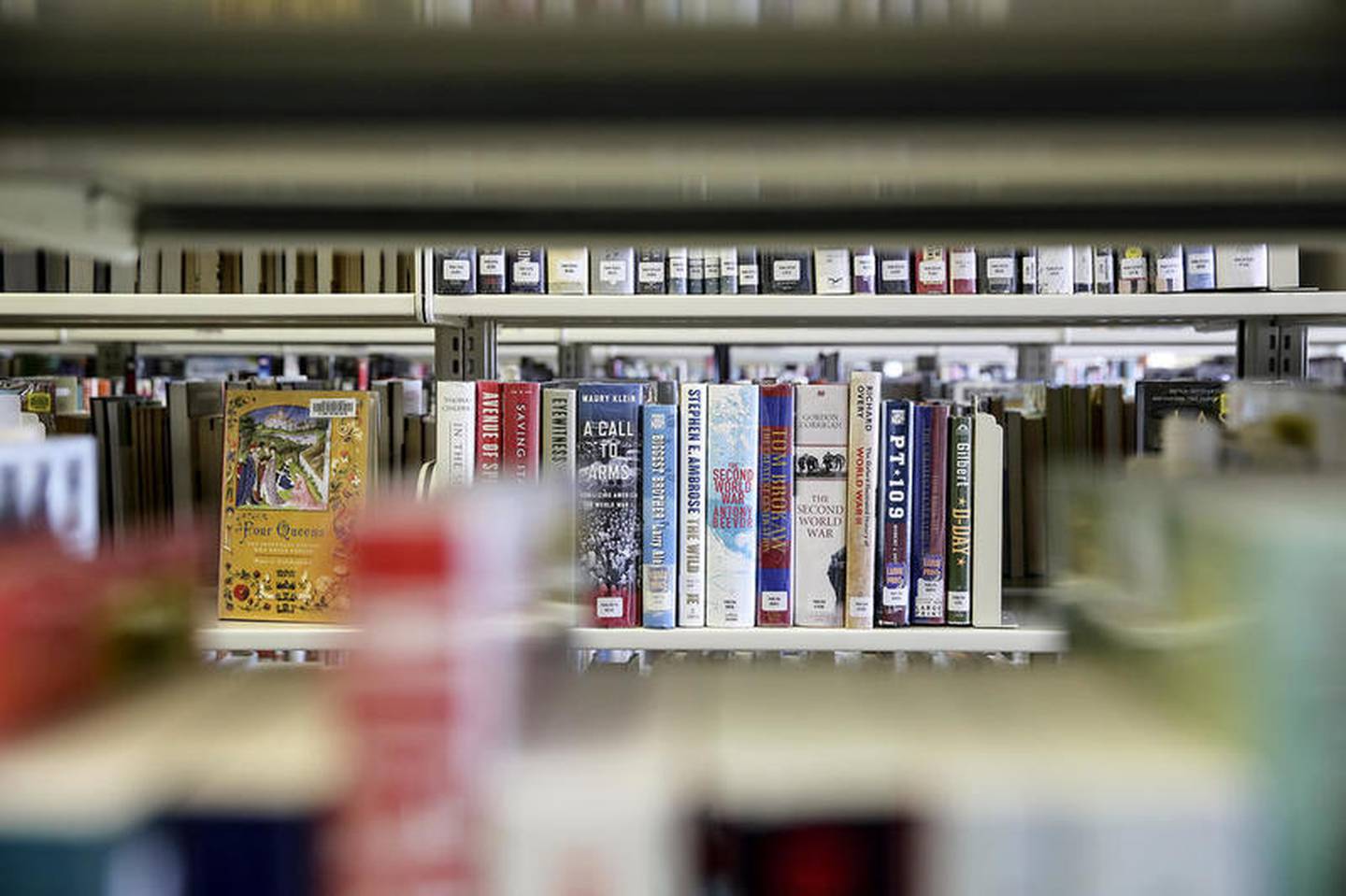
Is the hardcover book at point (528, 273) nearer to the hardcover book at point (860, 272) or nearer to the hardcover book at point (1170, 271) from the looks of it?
the hardcover book at point (860, 272)

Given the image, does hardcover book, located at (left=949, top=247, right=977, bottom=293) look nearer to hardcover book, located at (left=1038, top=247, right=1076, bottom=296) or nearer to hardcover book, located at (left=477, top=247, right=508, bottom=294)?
hardcover book, located at (left=1038, top=247, right=1076, bottom=296)

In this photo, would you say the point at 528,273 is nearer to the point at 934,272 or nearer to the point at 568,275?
the point at 568,275

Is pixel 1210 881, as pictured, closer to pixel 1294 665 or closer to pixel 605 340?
pixel 1294 665


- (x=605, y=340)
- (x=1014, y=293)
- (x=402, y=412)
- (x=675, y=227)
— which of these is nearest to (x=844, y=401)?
(x=1014, y=293)

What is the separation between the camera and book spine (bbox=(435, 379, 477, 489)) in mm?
1473

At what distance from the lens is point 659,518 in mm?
1447

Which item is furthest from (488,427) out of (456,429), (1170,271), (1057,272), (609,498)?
(1170,271)

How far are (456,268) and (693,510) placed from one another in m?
0.48

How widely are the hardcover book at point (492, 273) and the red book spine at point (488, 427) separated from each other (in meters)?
0.16

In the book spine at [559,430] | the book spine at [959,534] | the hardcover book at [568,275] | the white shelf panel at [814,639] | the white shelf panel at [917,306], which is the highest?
the hardcover book at [568,275]

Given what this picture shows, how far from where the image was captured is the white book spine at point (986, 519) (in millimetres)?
1467

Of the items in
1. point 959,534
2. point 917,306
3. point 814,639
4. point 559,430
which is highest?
point 917,306

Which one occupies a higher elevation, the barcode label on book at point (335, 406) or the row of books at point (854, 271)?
the row of books at point (854, 271)

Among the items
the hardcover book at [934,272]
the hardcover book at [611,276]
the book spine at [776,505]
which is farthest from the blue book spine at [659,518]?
the hardcover book at [934,272]
